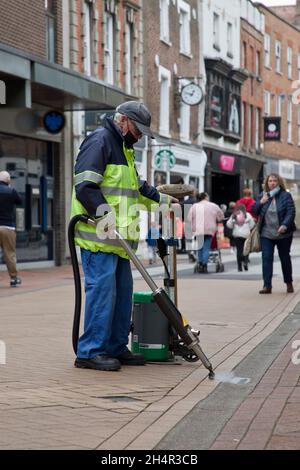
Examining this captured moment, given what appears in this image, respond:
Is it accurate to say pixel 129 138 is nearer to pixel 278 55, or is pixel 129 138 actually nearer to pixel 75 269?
pixel 75 269

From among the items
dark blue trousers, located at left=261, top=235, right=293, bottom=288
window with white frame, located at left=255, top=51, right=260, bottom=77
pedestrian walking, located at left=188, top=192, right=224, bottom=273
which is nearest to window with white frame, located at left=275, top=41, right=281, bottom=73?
window with white frame, located at left=255, top=51, right=260, bottom=77

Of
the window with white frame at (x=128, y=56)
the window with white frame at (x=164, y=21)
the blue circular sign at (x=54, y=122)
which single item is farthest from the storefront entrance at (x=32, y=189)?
the window with white frame at (x=164, y=21)

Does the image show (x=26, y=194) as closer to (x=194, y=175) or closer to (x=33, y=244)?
(x=33, y=244)

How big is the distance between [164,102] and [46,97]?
1264cm

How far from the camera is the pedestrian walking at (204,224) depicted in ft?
68.1

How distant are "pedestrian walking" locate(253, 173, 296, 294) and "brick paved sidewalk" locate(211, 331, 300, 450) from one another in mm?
7291

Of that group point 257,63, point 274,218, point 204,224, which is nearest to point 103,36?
point 204,224

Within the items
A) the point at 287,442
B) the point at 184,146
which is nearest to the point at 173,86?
the point at 184,146

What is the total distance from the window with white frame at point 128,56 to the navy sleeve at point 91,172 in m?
23.5

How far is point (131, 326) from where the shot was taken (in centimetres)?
883

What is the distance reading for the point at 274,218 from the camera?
51.0 ft

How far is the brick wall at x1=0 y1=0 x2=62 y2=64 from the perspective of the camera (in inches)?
888
